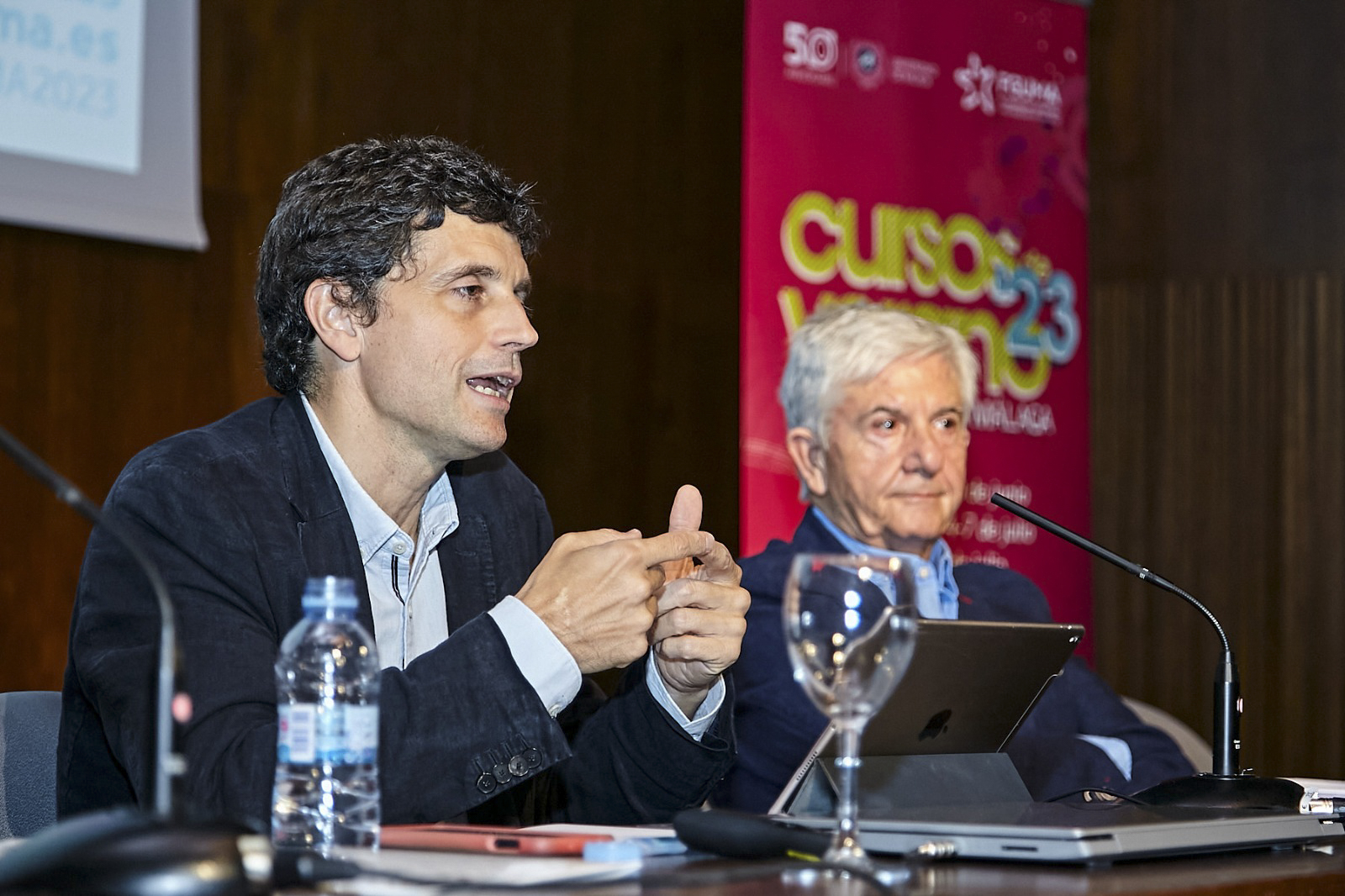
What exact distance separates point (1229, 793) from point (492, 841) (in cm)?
77

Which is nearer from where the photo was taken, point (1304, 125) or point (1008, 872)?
point (1008, 872)

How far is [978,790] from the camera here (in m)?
1.50

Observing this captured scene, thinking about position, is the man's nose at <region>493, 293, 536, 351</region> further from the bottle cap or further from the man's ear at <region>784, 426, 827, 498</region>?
the man's ear at <region>784, 426, 827, 498</region>

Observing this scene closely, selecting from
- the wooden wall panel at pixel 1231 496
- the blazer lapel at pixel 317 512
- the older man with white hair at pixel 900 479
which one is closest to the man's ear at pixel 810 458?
the older man with white hair at pixel 900 479

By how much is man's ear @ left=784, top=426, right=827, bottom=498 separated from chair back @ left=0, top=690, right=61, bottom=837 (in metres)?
1.38

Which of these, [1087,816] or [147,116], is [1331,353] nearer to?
[147,116]

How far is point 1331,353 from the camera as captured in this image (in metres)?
4.45

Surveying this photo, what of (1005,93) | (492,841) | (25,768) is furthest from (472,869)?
(1005,93)

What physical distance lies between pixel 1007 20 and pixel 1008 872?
3.68 m

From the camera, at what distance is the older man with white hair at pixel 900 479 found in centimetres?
247

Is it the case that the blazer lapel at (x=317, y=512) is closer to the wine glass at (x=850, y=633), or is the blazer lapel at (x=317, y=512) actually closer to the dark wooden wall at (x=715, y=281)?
the wine glass at (x=850, y=633)

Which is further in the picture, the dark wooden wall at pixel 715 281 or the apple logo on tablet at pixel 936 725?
the dark wooden wall at pixel 715 281

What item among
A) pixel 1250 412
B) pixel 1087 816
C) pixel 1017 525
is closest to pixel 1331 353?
pixel 1250 412

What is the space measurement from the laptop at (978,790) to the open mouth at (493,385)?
2.26 feet
